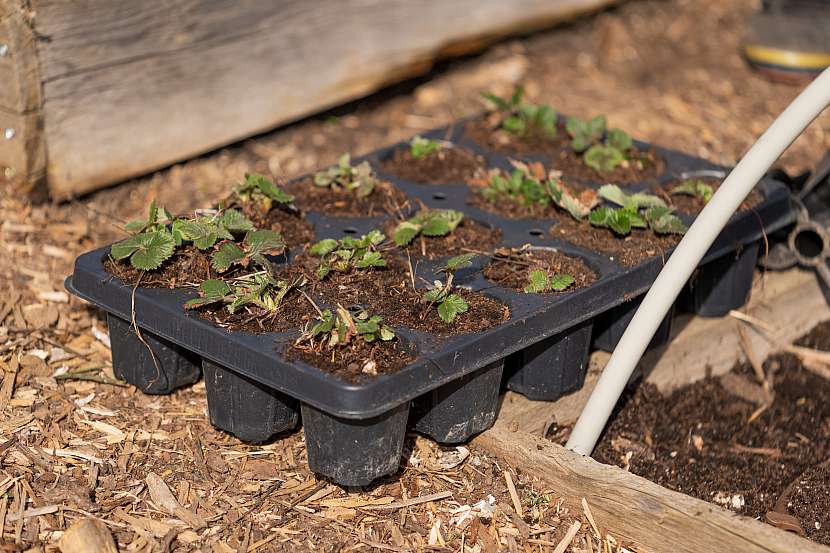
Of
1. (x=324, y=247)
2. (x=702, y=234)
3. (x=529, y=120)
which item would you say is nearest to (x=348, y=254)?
(x=324, y=247)

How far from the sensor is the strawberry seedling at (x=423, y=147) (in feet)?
12.0

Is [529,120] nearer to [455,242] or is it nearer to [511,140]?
[511,140]

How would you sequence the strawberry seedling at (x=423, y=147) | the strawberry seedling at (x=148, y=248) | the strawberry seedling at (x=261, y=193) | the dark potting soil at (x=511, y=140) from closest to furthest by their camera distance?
1. the strawberry seedling at (x=148, y=248)
2. the strawberry seedling at (x=261, y=193)
3. the strawberry seedling at (x=423, y=147)
4. the dark potting soil at (x=511, y=140)

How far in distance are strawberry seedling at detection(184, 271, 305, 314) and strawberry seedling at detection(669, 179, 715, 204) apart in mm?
1307

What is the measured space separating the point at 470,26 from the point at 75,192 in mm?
1961

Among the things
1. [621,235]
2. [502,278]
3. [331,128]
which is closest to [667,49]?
[331,128]

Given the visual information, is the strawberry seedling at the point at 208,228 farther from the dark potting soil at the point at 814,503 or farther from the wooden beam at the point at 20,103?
the dark potting soil at the point at 814,503

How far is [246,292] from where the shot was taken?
269cm

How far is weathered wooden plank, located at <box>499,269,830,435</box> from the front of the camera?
3027 mm

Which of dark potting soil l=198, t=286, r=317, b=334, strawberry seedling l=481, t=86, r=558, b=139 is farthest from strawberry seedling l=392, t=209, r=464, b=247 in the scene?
strawberry seedling l=481, t=86, r=558, b=139

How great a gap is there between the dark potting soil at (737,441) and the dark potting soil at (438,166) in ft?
2.95

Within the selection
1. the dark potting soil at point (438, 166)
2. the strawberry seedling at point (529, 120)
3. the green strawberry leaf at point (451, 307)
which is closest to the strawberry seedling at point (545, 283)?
the green strawberry leaf at point (451, 307)

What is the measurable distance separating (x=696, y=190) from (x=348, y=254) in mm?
1179

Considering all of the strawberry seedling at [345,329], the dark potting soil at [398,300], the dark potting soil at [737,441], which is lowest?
the dark potting soil at [737,441]
